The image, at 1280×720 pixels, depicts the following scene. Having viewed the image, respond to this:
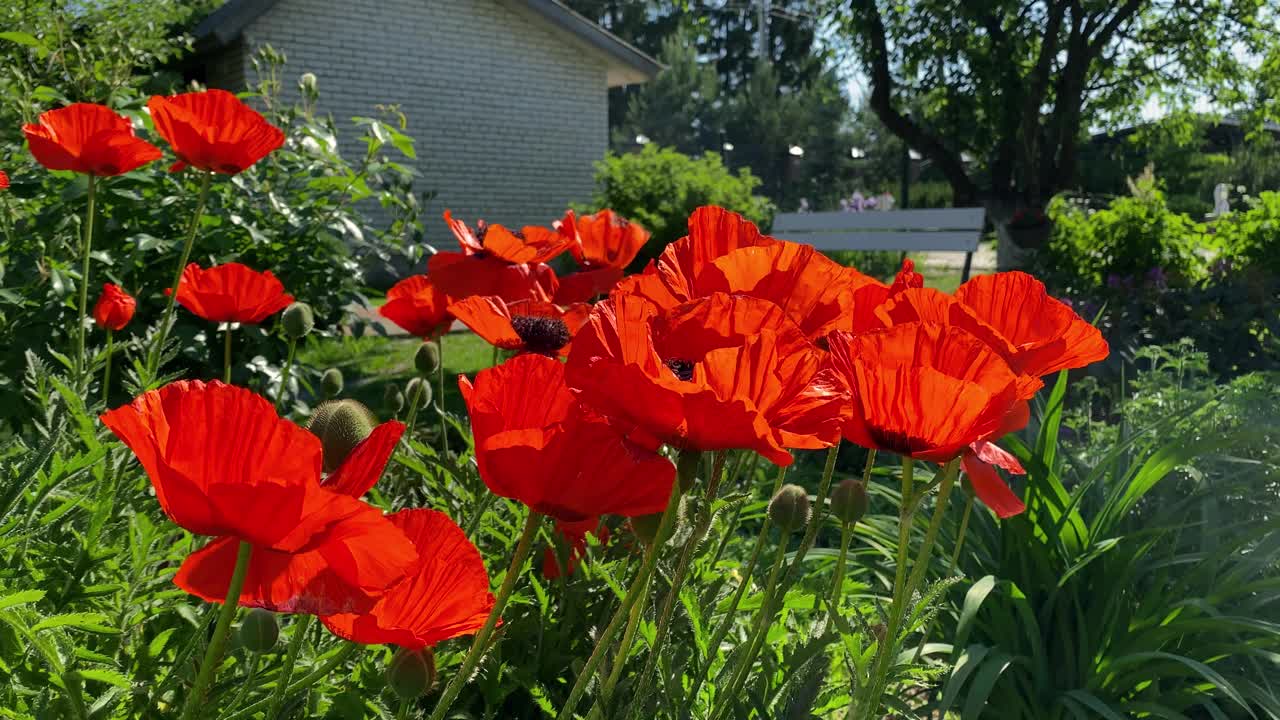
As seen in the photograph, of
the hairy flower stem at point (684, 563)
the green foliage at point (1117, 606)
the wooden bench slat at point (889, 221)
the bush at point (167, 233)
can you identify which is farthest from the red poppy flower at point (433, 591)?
the wooden bench slat at point (889, 221)

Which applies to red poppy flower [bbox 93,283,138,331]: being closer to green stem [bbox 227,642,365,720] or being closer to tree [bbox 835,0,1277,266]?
green stem [bbox 227,642,365,720]

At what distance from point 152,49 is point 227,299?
217 inches

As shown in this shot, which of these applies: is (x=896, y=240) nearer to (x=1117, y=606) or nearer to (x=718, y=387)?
(x=1117, y=606)

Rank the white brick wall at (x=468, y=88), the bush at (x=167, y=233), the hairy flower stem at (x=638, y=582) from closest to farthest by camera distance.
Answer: the hairy flower stem at (x=638, y=582)
the bush at (x=167, y=233)
the white brick wall at (x=468, y=88)

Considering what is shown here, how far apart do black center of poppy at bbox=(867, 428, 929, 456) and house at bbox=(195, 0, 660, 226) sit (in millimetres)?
12103

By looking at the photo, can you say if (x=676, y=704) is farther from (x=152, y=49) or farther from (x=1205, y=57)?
(x=1205, y=57)

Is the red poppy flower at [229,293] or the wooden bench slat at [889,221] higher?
the red poppy flower at [229,293]

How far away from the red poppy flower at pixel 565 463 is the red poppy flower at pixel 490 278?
2.48 ft

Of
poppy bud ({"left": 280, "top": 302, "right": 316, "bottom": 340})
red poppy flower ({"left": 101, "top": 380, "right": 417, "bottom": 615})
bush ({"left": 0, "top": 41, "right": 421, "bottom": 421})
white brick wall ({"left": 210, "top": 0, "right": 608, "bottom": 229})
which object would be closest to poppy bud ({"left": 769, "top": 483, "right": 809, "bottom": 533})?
red poppy flower ({"left": 101, "top": 380, "right": 417, "bottom": 615})

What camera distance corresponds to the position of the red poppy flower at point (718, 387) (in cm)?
60

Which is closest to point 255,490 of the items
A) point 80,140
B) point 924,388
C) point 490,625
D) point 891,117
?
point 490,625

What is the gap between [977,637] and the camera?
213cm

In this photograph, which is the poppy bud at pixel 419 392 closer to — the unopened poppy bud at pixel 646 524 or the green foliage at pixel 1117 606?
the unopened poppy bud at pixel 646 524

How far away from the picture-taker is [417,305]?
1623 millimetres
